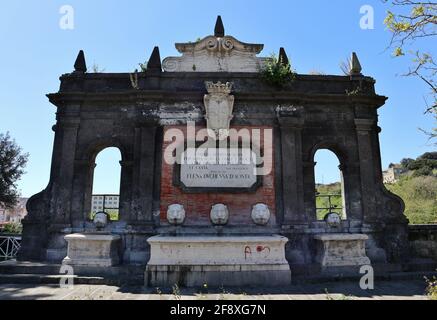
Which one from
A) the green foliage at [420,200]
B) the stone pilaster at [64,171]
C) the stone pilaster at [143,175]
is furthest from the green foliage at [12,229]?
the green foliage at [420,200]

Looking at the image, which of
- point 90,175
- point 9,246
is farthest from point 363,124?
point 9,246

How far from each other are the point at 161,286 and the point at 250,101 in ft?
20.5

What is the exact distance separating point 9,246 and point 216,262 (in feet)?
34.0

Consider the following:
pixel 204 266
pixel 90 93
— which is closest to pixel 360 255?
pixel 204 266

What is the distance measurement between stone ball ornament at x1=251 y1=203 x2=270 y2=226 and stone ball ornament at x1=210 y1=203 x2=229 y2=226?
84 centimetres

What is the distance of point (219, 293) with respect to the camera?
7.20 meters

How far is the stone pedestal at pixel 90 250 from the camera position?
350 inches

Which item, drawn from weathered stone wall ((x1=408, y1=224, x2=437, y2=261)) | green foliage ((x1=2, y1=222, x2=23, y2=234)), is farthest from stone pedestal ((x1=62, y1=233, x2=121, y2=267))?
green foliage ((x1=2, y1=222, x2=23, y2=234))

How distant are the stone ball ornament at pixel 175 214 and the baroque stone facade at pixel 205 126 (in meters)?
0.24

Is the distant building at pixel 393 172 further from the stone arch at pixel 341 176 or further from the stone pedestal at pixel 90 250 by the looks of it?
the stone pedestal at pixel 90 250

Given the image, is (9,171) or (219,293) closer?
(219,293)

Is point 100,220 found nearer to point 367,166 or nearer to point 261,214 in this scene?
point 261,214

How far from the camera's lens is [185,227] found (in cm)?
976
